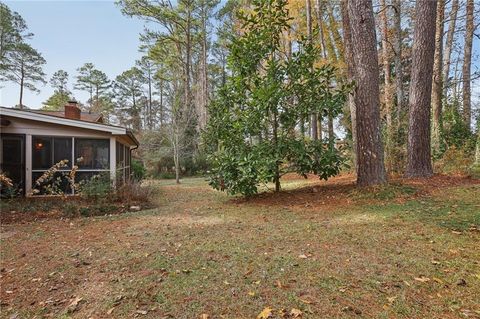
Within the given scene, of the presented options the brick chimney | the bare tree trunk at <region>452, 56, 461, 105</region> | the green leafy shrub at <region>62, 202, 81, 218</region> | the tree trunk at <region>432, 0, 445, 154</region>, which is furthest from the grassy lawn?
the bare tree trunk at <region>452, 56, 461, 105</region>

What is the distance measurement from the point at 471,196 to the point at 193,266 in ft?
16.3

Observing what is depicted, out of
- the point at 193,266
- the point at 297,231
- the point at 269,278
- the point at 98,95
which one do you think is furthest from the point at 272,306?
the point at 98,95

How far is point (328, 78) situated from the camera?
6.57m

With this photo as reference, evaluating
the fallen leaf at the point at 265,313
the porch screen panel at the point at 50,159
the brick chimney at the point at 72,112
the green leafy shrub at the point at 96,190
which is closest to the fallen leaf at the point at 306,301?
the fallen leaf at the point at 265,313

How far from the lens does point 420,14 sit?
6.49 metres

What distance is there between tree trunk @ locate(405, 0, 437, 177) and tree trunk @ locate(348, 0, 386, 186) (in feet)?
4.12

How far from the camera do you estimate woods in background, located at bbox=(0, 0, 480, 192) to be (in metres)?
6.32

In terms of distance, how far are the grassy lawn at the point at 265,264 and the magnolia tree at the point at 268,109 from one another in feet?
4.69

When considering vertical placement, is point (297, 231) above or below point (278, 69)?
below

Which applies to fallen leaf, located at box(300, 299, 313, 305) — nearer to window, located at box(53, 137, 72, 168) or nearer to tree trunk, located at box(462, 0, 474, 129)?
window, located at box(53, 137, 72, 168)

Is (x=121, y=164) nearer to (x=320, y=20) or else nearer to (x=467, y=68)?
(x=320, y=20)

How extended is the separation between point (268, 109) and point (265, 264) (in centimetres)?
428

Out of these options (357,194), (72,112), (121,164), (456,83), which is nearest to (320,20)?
(456,83)

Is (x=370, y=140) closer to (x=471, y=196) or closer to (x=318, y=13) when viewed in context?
(x=471, y=196)
